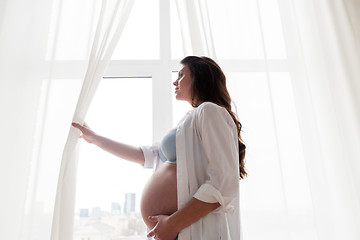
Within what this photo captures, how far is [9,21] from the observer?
1.32 meters

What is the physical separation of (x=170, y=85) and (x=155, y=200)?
725mm

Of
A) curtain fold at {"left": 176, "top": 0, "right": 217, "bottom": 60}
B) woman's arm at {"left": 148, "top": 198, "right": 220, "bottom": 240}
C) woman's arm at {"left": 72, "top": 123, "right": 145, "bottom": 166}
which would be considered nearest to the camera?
woman's arm at {"left": 148, "top": 198, "right": 220, "bottom": 240}

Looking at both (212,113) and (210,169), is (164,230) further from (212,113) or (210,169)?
(212,113)

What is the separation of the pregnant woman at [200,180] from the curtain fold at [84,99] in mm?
333

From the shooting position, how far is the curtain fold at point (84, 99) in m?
1.10

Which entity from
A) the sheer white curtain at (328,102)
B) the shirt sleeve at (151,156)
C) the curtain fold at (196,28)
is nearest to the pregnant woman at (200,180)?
the shirt sleeve at (151,156)

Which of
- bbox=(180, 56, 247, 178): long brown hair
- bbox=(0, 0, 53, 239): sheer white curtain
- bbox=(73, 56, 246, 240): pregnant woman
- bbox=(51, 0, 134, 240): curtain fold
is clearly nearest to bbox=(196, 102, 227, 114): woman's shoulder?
bbox=(73, 56, 246, 240): pregnant woman

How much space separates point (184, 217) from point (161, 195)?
5.4 inches

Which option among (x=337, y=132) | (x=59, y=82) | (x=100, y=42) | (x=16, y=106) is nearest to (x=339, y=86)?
(x=337, y=132)

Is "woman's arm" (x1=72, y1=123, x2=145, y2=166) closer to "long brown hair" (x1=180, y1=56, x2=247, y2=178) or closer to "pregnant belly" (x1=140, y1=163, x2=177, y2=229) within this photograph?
"pregnant belly" (x1=140, y1=163, x2=177, y2=229)

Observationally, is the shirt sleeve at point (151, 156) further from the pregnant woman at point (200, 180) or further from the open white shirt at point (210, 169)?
the open white shirt at point (210, 169)

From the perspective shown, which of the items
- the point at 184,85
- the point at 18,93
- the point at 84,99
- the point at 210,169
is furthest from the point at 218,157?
the point at 18,93

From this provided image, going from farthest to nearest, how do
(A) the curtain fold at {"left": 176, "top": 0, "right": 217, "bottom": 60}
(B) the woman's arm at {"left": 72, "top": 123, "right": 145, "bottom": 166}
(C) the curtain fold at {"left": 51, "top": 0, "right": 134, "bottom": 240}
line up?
(A) the curtain fold at {"left": 176, "top": 0, "right": 217, "bottom": 60}
(B) the woman's arm at {"left": 72, "top": 123, "right": 145, "bottom": 166}
(C) the curtain fold at {"left": 51, "top": 0, "right": 134, "bottom": 240}

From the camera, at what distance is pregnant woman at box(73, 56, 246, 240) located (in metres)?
0.87
